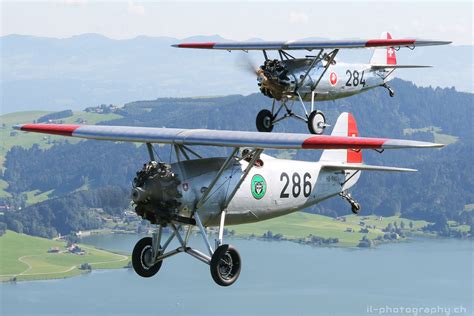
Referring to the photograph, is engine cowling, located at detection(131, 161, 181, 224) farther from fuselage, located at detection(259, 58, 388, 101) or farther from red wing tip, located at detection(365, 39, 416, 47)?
fuselage, located at detection(259, 58, 388, 101)

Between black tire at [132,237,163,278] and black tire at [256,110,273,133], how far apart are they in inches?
552

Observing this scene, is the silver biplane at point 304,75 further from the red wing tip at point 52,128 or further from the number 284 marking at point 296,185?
the red wing tip at point 52,128

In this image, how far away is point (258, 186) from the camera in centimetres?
3056

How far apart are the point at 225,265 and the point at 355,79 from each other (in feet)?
67.1

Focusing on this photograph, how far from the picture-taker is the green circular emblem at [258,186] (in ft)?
99.6

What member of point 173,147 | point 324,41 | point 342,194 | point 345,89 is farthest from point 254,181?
point 345,89

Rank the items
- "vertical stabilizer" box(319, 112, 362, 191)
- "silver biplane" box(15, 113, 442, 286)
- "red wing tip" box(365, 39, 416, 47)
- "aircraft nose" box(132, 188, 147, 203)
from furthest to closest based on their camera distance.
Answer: "red wing tip" box(365, 39, 416, 47) → "vertical stabilizer" box(319, 112, 362, 191) → "aircraft nose" box(132, 188, 147, 203) → "silver biplane" box(15, 113, 442, 286)

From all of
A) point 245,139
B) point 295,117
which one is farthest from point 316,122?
point 245,139

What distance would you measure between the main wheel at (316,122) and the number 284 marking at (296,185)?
7675 mm

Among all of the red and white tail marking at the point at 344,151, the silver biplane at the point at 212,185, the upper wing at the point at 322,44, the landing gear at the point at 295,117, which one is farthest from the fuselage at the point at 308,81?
the silver biplane at the point at 212,185

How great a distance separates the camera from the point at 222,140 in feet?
91.1

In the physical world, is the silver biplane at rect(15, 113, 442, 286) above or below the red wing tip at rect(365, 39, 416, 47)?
below

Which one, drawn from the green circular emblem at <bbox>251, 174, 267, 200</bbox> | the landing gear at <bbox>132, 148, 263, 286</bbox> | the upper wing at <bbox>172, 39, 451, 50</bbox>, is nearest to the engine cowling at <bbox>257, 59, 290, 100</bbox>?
the upper wing at <bbox>172, 39, 451, 50</bbox>

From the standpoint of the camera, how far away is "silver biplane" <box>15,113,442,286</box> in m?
27.6
